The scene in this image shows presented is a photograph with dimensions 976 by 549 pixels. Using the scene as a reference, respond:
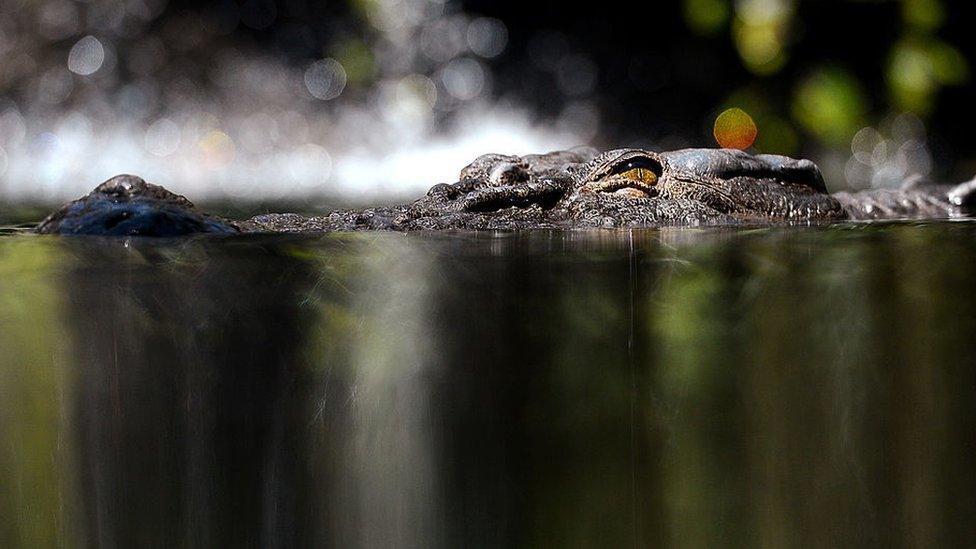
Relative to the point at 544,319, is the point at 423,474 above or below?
below

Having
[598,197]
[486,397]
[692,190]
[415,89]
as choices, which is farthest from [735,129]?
→ [486,397]

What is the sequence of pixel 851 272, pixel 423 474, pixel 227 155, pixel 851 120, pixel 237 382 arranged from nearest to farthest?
pixel 423 474 < pixel 237 382 < pixel 851 272 < pixel 851 120 < pixel 227 155

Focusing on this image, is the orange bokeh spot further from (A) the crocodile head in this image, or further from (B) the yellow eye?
(B) the yellow eye

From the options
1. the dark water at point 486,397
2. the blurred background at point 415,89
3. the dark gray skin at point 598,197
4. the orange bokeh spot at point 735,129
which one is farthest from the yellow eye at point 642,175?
the orange bokeh spot at point 735,129

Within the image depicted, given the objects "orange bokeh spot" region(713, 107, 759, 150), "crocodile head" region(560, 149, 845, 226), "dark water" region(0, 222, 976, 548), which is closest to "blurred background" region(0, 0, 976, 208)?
"orange bokeh spot" region(713, 107, 759, 150)

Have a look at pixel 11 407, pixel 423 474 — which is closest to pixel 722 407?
pixel 423 474

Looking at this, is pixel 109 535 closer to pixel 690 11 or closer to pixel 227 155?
pixel 227 155

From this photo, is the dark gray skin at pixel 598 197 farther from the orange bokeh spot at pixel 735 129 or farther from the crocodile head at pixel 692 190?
the orange bokeh spot at pixel 735 129

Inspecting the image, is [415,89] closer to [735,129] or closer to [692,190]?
[735,129]
